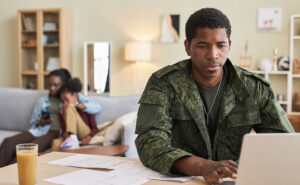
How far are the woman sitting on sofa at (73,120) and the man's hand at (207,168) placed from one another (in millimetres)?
2061

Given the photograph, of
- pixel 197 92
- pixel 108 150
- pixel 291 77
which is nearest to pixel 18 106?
pixel 108 150

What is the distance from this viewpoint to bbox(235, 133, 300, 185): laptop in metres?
0.85

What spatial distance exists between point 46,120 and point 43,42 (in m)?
2.37

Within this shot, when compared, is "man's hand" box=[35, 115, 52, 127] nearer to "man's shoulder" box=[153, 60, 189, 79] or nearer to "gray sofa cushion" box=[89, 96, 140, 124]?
"gray sofa cushion" box=[89, 96, 140, 124]

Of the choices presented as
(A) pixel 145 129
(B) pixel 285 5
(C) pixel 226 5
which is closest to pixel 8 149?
(A) pixel 145 129

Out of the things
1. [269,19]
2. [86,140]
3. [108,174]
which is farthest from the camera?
[269,19]

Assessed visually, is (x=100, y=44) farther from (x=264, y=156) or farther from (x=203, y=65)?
(x=264, y=156)

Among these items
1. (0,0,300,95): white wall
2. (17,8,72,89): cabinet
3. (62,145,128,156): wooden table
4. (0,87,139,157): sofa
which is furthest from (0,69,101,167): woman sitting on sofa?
(17,8,72,89): cabinet

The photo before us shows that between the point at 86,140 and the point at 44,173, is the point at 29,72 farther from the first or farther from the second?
the point at 44,173

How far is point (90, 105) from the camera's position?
3410mm

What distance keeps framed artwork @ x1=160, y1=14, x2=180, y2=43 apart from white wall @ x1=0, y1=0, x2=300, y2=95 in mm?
57

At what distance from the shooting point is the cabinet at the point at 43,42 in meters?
5.50

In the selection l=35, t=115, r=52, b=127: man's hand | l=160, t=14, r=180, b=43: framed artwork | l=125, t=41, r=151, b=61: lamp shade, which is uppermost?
l=160, t=14, r=180, b=43: framed artwork

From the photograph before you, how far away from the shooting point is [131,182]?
1.13m
